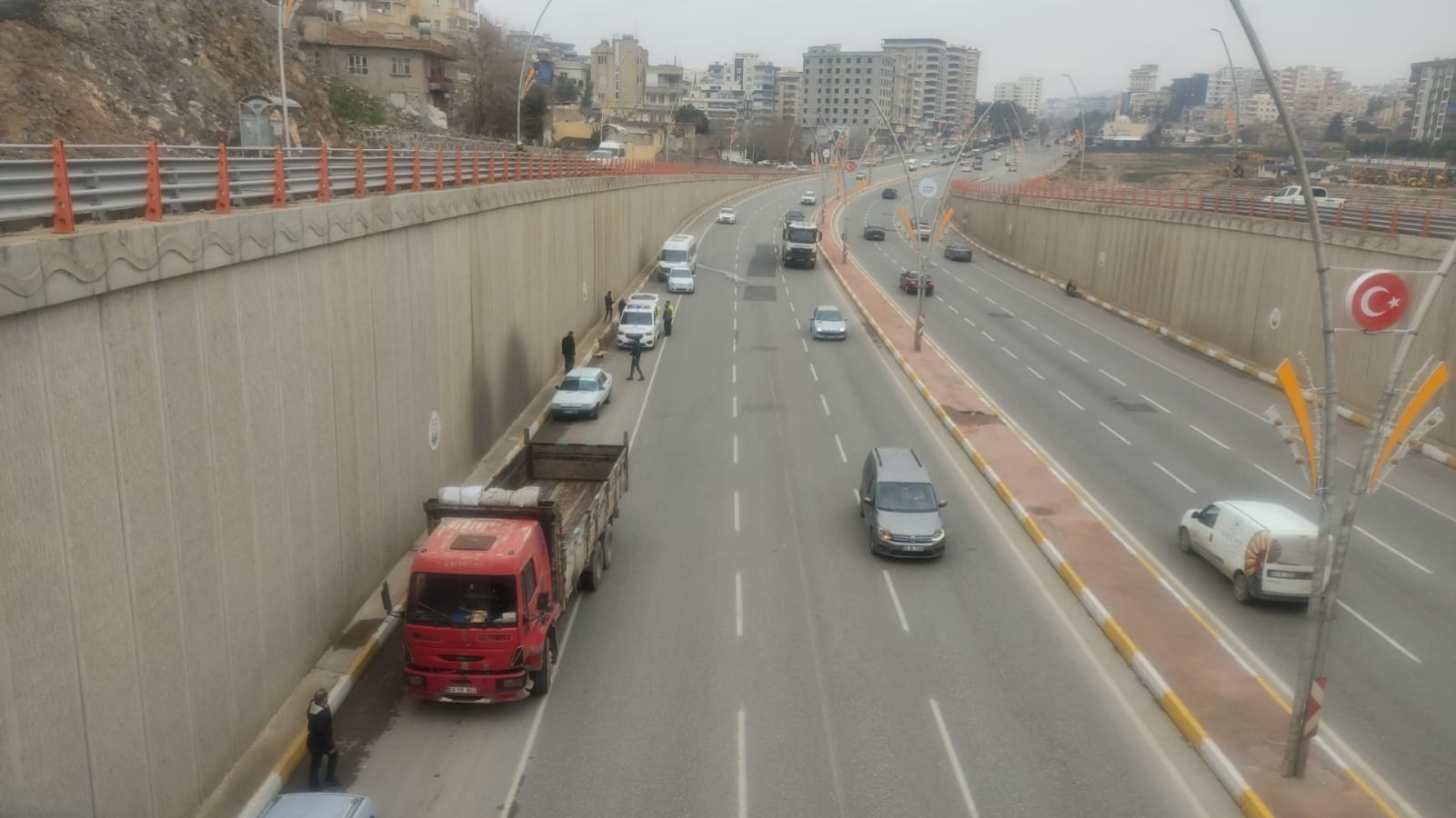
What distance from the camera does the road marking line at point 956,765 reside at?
1175cm

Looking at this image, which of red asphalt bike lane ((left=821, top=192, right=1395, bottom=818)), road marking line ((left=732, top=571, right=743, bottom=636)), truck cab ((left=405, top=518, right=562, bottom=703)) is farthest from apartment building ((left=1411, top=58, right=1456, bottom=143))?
truck cab ((left=405, top=518, right=562, bottom=703))

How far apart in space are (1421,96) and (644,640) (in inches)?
5590

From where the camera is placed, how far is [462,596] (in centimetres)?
1350

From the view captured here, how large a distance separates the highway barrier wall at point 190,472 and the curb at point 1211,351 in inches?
517

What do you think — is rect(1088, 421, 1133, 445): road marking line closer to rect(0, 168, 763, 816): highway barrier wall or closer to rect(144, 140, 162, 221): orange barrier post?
rect(0, 168, 763, 816): highway barrier wall

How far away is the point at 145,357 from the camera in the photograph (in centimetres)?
1038

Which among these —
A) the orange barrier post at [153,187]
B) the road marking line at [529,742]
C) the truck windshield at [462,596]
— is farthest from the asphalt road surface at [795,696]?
the orange barrier post at [153,187]

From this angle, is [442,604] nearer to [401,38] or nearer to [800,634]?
[800,634]

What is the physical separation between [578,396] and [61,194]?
66.2 ft

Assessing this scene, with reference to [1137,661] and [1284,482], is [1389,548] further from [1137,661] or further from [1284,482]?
[1137,661]

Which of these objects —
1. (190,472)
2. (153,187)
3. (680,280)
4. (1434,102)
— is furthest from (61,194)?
(1434,102)

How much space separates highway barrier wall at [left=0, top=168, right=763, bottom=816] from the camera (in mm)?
8562

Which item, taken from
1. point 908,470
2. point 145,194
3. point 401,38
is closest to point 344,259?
point 145,194

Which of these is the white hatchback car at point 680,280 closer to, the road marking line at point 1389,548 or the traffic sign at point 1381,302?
the road marking line at point 1389,548
